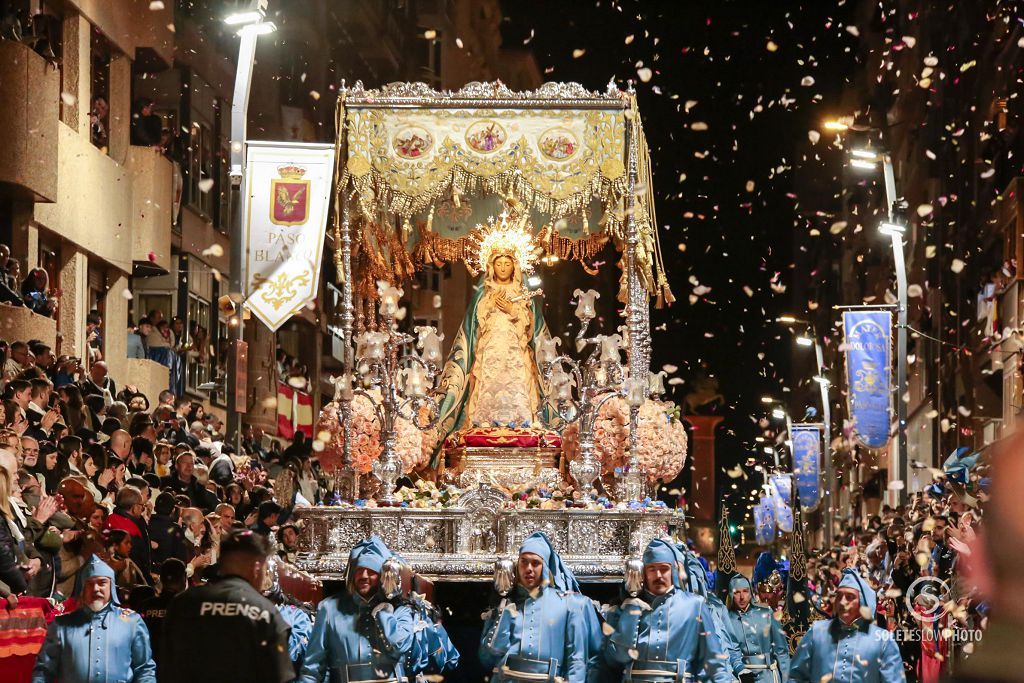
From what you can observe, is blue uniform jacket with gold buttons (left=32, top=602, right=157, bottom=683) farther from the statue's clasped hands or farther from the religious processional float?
the statue's clasped hands

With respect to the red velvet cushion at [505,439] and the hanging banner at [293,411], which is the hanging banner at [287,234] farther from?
the hanging banner at [293,411]

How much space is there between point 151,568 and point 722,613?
482 cm

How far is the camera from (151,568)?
1364 centimetres

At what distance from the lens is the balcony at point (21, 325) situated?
1988 cm

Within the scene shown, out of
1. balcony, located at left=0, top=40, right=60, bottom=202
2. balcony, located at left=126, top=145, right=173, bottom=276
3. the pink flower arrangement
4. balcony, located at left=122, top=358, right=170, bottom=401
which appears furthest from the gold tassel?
balcony, located at left=126, top=145, right=173, bottom=276

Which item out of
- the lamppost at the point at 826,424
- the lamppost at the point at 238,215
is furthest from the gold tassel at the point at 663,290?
the lamppost at the point at 826,424

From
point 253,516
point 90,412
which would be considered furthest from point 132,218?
point 253,516

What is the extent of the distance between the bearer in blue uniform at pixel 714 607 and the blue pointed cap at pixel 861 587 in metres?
0.97

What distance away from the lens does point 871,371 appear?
31.4 meters

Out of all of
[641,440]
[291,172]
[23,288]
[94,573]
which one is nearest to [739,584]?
[641,440]

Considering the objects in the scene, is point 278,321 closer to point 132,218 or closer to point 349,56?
point 132,218

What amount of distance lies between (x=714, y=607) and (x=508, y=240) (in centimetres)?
663

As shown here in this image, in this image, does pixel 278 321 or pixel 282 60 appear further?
pixel 282 60

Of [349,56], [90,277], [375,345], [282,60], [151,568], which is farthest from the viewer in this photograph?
[349,56]
